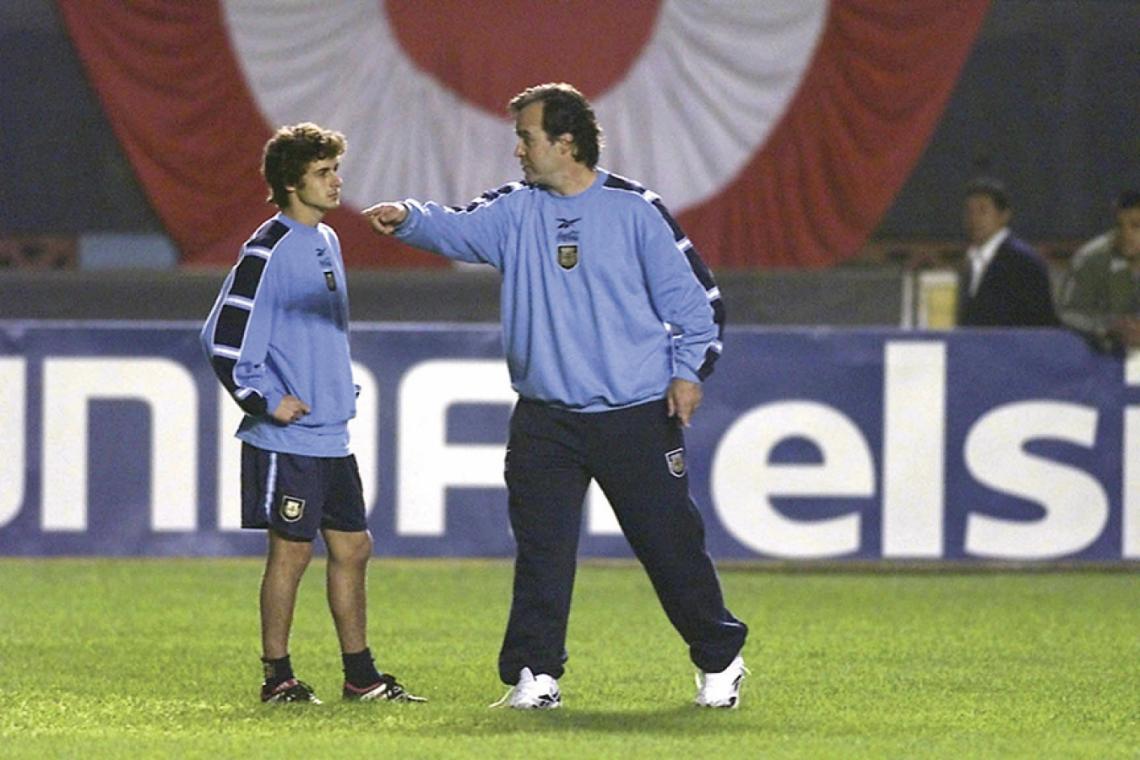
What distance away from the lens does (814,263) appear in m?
14.7

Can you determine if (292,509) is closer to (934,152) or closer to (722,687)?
(722,687)

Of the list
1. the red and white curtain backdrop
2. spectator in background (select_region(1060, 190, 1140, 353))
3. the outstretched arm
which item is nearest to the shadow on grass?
the outstretched arm

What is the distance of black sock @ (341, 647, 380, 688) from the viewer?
641cm

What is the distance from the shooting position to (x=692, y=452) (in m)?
10.5

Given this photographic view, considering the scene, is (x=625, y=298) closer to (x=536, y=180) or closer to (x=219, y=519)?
(x=536, y=180)

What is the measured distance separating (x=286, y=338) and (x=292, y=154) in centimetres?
51

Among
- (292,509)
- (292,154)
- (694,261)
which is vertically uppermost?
(292,154)

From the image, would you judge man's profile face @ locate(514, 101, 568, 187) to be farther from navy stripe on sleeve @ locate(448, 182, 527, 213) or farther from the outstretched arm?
the outstretched arm

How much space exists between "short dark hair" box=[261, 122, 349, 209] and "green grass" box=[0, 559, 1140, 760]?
4.77ft

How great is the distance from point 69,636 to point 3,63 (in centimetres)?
713

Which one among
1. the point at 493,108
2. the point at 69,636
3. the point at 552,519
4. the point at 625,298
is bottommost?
the point at 69,636

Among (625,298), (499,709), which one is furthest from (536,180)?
(499,709)

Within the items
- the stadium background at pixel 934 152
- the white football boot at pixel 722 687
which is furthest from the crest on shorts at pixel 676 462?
the stadium background at pixel 934 152

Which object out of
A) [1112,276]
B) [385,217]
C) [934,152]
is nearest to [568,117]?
[385,217]
